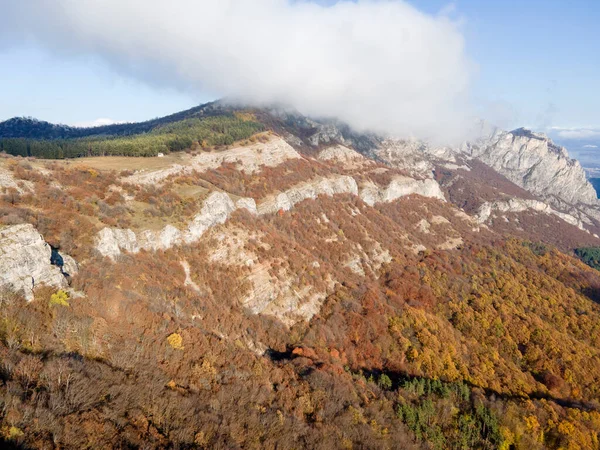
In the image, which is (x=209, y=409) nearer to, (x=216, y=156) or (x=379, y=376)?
(x=379, y=376)

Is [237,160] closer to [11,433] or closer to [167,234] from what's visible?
[167,234]

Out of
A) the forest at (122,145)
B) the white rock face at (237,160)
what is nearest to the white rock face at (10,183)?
the white rock face at (237,160)

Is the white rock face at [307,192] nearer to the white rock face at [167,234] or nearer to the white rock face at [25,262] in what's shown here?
the white rock face at [167,234]

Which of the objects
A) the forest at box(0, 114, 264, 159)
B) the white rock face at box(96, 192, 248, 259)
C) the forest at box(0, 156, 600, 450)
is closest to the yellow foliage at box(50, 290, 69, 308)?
the forest at box(0, 156, 600, 450)

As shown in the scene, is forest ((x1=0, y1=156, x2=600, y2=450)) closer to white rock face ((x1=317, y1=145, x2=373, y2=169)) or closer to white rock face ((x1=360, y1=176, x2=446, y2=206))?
white rock face ((x1=360, y1=176, x2=446, y2=206))

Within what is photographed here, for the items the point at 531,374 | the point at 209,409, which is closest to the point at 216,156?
the point at 209,409

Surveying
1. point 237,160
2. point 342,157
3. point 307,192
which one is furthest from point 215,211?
point 342,157
